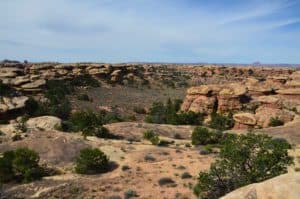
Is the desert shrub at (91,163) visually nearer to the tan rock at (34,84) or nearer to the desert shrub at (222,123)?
the desert shrub at (222,123)

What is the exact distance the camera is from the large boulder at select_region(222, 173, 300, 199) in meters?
8.67

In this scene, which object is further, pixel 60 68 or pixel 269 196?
pixel 60 68

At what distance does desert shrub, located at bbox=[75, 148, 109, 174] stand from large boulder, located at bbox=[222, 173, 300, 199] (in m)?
16.1

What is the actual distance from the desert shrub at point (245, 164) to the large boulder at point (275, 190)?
7433mm

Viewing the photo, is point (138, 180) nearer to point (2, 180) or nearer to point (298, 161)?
point (2, 180)

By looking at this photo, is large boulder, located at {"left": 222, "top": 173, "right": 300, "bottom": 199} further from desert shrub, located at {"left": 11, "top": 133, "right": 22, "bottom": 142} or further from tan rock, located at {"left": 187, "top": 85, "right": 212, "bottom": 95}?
tan rock, located at {"left": 187, "top": 85, "right": 212, "bottom": 95}

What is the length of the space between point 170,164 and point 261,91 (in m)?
30.5

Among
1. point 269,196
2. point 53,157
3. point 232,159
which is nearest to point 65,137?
point 53,157

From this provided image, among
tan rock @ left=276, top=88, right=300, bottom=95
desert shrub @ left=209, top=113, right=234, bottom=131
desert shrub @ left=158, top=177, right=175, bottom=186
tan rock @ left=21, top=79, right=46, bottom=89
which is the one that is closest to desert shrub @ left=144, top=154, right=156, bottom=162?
desert shrub @ left=158, top=177, right=175, bottom=186

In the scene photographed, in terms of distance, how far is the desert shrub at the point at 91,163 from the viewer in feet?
79.8

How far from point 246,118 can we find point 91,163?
22533 millimetres

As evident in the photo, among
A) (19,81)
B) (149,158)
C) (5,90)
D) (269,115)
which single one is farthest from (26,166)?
(19,81)

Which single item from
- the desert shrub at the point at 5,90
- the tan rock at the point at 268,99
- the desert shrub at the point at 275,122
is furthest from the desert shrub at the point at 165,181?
the desert shrub at the point at 5,90

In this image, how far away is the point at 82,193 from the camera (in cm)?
2120
